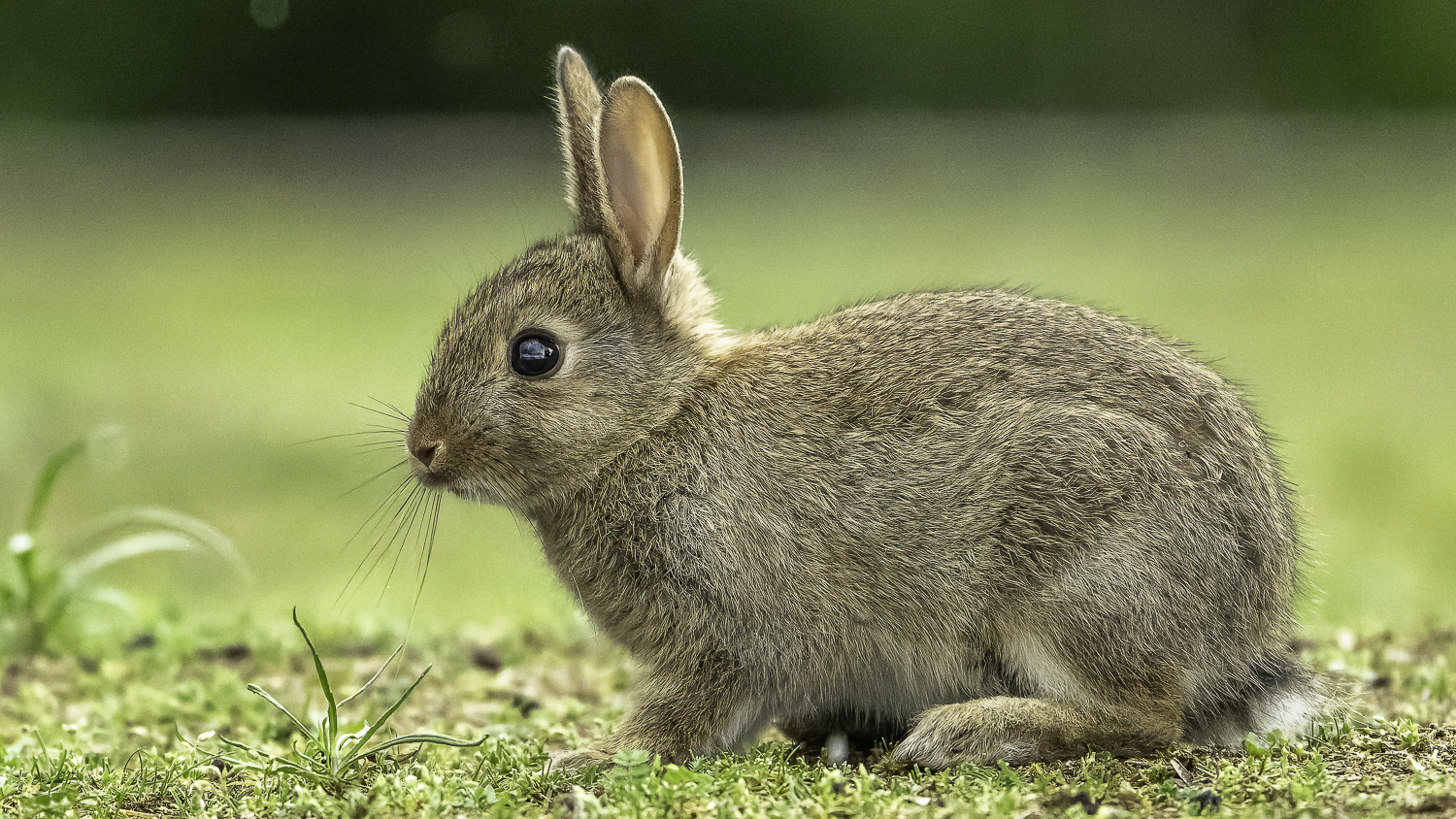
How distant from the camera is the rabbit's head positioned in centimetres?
485

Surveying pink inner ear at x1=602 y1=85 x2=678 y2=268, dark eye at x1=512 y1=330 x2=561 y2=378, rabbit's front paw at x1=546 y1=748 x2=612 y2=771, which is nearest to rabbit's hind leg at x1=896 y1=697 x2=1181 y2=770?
rabbit's front paw at x1=546 y1=748 x2=612 y2=771

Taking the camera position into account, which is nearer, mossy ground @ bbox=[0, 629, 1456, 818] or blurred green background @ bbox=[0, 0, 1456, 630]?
mossy ground @ bbox=[0, 629, 1456, 818]

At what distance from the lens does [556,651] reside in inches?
280

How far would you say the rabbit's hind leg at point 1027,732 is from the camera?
454cm

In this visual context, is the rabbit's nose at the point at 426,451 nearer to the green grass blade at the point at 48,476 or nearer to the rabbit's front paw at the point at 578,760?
the rabbit's front paw at the point at 578,760

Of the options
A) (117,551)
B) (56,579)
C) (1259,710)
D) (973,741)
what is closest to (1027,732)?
(973,741)

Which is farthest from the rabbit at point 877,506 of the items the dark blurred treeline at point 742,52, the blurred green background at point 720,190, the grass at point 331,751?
the dark blurred treeline at point 742,52

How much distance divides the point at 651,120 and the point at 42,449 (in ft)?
29.9

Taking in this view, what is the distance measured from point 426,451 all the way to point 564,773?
1155mm

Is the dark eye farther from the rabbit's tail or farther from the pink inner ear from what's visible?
the rabbit's tail

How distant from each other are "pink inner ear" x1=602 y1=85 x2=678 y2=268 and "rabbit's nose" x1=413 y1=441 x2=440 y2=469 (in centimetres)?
95

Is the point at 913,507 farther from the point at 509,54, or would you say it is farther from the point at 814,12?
the point at 814,12

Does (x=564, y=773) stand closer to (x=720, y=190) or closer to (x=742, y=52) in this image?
(x=720, y=190)

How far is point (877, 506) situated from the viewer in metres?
4.78
